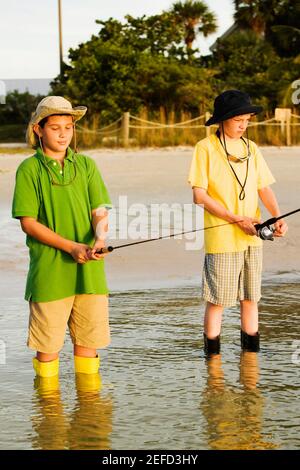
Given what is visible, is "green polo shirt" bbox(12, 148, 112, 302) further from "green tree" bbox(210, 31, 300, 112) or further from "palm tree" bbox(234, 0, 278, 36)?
"palm tree" bbox(234, 0, 278, 36)

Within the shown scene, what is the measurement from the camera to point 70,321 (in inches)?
220

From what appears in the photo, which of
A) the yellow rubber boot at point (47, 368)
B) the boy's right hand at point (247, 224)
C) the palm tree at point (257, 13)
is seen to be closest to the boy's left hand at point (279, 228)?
the boy's right hand at point (247, 224)

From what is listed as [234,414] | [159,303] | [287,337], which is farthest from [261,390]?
[159,303]

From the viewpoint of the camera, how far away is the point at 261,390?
552 centimetres

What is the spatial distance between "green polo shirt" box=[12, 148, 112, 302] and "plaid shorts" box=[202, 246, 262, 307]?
0.96m

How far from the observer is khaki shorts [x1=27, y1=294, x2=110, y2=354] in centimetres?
545

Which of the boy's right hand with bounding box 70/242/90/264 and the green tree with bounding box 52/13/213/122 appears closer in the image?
the boy's right hand with bounding box 70/242/90/264

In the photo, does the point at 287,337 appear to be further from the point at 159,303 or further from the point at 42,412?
the point at 42,412

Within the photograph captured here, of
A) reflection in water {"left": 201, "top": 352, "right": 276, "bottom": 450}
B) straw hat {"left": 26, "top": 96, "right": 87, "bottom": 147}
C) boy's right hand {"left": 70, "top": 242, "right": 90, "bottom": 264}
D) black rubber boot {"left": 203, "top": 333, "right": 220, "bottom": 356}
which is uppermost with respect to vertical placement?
straw hat {"left": 26, "top": 96, "right": 87, "bottom": 147}

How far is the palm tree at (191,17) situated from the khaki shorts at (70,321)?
40.9 m

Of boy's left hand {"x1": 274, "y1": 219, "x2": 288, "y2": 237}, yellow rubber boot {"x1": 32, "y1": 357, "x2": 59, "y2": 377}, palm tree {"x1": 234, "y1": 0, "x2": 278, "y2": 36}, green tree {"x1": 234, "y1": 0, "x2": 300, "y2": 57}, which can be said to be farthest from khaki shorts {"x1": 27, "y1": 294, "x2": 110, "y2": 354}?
palm tree {"x1": 234, "y1": 0, "x2": 278, "y2": 36}

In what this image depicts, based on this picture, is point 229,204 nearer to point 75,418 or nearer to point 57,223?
point 57,223

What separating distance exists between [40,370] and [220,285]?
1.15 m

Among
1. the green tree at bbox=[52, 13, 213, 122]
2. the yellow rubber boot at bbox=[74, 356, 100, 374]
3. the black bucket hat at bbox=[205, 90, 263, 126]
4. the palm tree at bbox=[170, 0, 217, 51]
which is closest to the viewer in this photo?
the yellow rubber boot at bbox=[74, 356, 100, 374]
